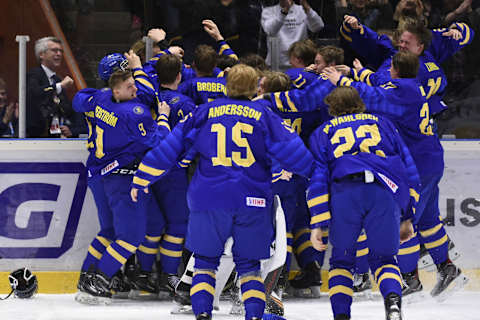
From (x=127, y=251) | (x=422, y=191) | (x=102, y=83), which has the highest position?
(x=102, y=83)

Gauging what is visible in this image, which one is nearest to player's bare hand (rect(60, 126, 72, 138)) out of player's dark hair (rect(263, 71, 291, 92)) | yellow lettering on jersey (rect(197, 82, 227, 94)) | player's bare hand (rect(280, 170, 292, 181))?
yellow lettering on jersey (rect(197, 82, 227, 94))

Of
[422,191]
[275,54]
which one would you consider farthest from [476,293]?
[275,54]

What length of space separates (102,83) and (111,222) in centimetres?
96

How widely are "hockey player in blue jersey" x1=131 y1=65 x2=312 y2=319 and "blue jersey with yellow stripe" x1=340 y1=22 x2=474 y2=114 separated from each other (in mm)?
1390

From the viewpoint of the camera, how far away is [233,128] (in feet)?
14.6

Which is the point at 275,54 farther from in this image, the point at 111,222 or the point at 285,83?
the point at 111,222

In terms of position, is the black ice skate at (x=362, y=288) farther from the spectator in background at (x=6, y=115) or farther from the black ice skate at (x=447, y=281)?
the spectator in background at (x=6, y=115)

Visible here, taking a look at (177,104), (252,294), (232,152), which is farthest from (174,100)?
Result: (252,294)

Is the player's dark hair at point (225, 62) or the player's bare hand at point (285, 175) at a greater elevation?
the player's dark hair at point (225, 62)

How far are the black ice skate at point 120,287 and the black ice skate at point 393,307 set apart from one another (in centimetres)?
207

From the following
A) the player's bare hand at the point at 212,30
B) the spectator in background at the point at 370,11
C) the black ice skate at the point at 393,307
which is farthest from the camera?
the spectator in background at the point at 370,11

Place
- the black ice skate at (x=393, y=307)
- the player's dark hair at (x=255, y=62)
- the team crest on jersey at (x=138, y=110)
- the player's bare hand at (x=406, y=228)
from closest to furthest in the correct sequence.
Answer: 1. the black ice skate at (x=393, y=307)
2. the player's bare hand at (x=406, y=228)
3. the team crest on jersey at (x=138, y=110)
4. the player's dark hair at (x=255, y=62)

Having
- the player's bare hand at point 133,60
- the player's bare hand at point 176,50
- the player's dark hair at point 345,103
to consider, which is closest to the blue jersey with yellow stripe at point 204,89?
the player's bare hand at point 176,50

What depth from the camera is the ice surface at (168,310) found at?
5.22m
